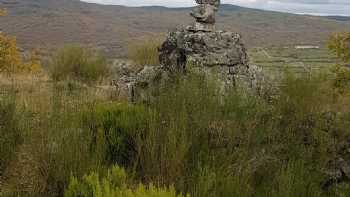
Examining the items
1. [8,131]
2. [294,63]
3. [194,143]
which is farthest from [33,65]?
[194,143]

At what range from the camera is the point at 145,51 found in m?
19.9

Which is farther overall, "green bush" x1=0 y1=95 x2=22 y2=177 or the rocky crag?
the rocky crag

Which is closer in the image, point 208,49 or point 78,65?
point 208,49

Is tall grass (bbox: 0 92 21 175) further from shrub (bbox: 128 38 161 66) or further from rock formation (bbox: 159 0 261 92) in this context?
shrub (bbox: 128 38 161 66)

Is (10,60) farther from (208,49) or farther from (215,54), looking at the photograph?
(215,54)

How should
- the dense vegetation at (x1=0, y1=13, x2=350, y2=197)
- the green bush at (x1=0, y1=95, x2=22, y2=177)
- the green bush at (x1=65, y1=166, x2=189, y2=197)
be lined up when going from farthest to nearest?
the green bush at (x1=0, y1=95, x2=22, y2=177), the dense vegetation at (x1=0, y1=13, x2=350, y2=197), the green bush at (x1=65, y1=166, x2=189, y2=197)

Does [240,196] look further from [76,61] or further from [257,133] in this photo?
[76,61]

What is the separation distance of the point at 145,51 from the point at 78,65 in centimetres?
316

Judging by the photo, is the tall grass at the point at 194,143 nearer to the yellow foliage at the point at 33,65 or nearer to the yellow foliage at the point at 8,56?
the yellow foliage at the point at 8,56

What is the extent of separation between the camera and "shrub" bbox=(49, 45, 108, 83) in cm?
1783

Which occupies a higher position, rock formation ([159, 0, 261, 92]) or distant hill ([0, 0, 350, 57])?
rock formation ([159, 0, 261, 92])

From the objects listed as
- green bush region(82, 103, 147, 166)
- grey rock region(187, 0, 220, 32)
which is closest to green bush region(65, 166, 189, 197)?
green bush region(82, 103, 147, 166)

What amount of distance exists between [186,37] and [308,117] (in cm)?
401

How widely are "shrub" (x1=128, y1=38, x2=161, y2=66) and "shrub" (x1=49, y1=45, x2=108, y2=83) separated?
68.6 inches
